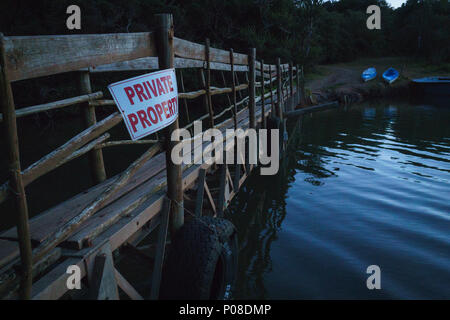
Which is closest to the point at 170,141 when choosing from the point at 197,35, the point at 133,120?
the point at 133,120

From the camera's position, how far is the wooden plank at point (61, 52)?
193 cm

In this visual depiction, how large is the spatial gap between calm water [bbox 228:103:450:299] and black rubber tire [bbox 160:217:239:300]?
1380mm

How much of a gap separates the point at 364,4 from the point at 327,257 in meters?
60.9

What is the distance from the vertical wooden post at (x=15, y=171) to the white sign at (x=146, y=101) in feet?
3.18

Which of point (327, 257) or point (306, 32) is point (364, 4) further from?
point (327, 257)

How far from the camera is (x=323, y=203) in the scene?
7586 millimetres

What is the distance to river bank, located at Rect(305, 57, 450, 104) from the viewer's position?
28.8 metres

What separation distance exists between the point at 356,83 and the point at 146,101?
106 ft

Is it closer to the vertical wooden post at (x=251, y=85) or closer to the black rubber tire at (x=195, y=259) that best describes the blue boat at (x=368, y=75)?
the vertical wooden post at (x=251, y=85)

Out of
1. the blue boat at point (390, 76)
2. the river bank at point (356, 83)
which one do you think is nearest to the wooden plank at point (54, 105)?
the river bank at point (356, 83)

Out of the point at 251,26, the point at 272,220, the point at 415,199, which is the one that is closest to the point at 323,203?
the point at 272,220

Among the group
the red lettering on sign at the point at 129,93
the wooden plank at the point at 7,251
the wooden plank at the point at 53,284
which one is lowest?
the wooden plank at the point at 53,284

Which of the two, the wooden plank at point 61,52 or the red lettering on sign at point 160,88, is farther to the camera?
the red lettering on sign at point 160,88

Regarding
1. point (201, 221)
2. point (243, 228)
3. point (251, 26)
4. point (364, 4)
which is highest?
point (364, 4)
